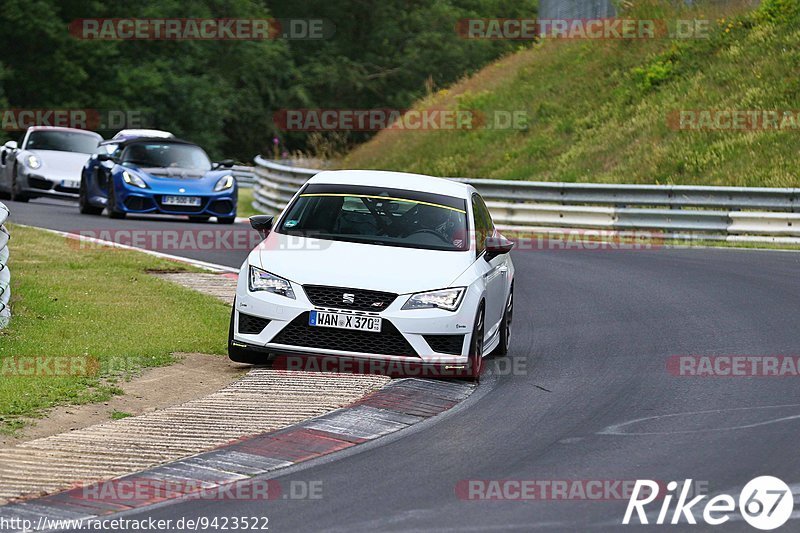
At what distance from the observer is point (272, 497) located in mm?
7055

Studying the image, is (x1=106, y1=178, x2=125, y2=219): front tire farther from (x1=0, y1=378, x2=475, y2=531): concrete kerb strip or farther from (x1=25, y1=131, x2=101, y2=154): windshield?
(x1=0, y1=378, x2=475, y2=531): concrete kerb strip

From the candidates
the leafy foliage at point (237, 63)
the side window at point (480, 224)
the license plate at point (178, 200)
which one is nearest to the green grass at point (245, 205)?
the license plate at point (178, 200)

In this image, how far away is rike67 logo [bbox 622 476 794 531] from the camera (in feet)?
21.8

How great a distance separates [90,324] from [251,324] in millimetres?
2330

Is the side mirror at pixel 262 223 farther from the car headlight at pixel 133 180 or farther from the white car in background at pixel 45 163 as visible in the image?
the white car in background at pixel 45 163

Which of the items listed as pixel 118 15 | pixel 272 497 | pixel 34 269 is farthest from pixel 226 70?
pixel 272 497

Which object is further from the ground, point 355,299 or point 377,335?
point 355,299

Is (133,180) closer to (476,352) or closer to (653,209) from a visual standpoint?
(653,209)

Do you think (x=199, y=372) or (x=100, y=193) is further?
(x=100, y=193)

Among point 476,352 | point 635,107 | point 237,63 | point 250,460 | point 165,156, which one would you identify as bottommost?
point 250,460

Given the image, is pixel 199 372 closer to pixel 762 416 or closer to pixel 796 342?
pixel 762 416

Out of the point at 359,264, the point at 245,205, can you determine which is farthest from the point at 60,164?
the point at 359,264

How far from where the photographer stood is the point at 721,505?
691cm

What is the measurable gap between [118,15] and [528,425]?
53880mm
